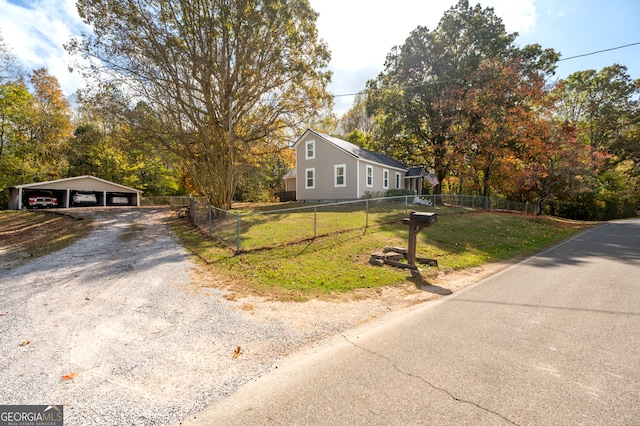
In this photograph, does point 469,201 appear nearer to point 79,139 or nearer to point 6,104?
point 6,104

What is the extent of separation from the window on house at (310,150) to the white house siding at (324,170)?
203mm

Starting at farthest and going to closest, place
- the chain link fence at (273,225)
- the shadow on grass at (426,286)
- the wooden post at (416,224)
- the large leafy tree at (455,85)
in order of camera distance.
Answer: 1. the large leafy tree at (455,85)
2. the chain link fence at (273,225)
3. the wooden post at (416,224)
4. the shadow on grass at (426,286)

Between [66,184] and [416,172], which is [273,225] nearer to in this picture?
[416,172]


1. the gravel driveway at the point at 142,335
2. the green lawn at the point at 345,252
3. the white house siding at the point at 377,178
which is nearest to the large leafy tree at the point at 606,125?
the white house siding at the point at 377,178

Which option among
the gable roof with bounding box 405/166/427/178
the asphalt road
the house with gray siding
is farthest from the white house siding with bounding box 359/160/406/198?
the asphalt road

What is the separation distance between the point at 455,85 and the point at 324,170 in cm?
1328

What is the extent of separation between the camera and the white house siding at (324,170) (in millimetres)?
21516

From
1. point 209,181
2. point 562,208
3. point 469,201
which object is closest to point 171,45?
point 209,181

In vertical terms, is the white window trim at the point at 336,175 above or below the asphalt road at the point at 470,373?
above

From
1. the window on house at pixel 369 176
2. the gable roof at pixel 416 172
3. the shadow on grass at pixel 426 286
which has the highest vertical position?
the gable roof at pixel 416 172

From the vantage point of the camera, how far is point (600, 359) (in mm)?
2986

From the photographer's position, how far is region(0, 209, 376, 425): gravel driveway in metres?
2.45

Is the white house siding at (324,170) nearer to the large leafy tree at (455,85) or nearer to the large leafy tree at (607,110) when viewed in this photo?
the large leafy tree at (455,85)

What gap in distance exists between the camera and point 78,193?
25.2 metres
